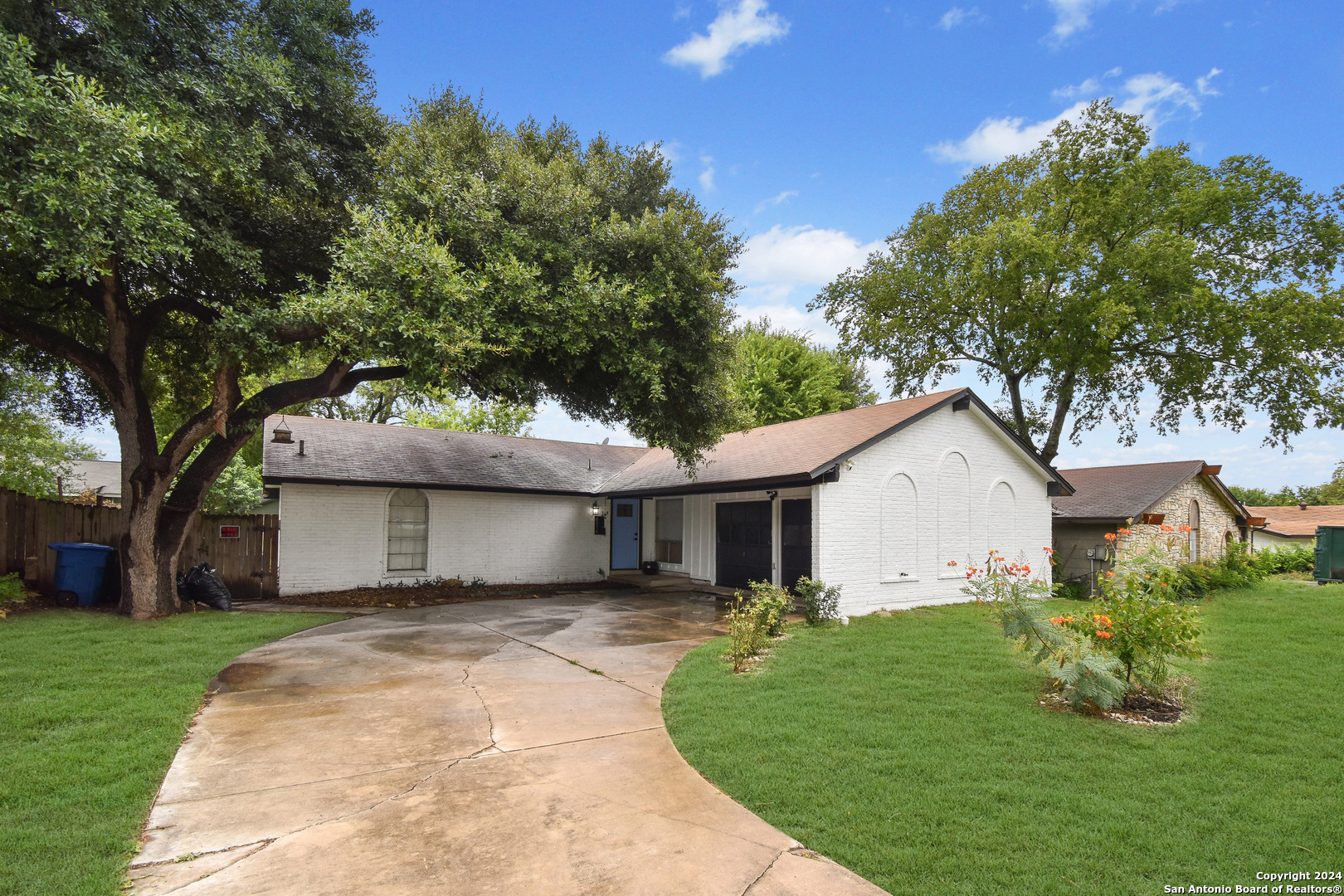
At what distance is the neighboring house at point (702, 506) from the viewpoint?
41.5 feet

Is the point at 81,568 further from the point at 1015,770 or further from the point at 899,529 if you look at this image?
→ the point at 899,529

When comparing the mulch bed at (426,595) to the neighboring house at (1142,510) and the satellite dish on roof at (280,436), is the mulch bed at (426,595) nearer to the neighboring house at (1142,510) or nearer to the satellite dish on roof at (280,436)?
the satellite dish on roof at (280,436)

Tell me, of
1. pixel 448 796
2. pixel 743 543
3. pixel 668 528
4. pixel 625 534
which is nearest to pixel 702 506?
pixel 743 543

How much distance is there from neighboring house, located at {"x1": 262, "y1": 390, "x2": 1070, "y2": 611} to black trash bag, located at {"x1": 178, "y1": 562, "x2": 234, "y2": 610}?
192 centimetres

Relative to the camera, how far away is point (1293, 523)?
3041cm

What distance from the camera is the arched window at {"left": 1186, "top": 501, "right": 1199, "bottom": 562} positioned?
18.9 metres

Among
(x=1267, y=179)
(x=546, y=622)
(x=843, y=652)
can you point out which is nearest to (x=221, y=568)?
(x=546, y=622)

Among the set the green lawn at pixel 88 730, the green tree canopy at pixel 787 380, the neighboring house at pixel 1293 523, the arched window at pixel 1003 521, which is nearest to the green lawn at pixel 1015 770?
the green lawn at pixel 88 730

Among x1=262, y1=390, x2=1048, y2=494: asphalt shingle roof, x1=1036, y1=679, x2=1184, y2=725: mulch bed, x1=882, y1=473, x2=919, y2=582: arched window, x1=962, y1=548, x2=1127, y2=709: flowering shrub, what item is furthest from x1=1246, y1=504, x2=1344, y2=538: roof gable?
x1=1036, y1=679, x2=1184, y2=725: mulch bed

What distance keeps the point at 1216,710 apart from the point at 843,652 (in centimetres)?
377

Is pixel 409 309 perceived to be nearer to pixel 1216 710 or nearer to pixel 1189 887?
pixel 1189 887

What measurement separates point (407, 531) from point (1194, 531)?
21.5m

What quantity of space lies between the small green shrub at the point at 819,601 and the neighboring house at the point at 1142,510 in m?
8.77

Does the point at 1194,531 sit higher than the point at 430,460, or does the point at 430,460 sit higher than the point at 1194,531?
the point at 430,460
